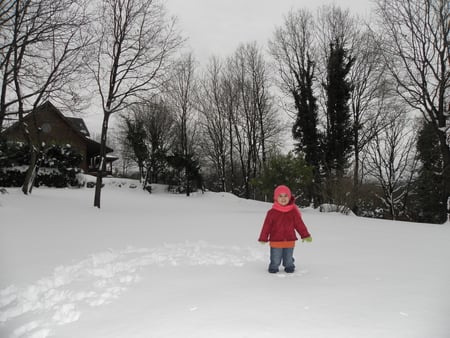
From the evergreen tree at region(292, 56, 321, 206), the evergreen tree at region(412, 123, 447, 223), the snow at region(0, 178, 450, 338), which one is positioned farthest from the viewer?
the evergreen tree at region(412, 123, 447, 223)

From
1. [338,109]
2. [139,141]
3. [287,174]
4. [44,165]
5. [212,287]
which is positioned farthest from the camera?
[139,141]

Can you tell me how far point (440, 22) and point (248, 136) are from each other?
1848 cm

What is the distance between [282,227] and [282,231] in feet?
0.22

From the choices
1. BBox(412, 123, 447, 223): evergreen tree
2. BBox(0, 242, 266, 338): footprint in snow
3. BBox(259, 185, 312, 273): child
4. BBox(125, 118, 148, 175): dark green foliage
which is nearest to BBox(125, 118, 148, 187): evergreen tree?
BBox(125, 118, 148, 175): dark green foliage

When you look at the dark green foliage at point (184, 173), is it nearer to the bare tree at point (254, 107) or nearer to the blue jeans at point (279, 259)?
the bare tree at point (254, 107)

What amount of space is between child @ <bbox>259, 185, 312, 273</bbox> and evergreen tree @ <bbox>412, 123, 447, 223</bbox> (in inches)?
910

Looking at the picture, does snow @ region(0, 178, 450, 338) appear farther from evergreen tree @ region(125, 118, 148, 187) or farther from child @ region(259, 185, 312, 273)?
evergreen tree @ region(125, 118, 148, 187)

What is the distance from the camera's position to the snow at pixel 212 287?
10.1ft

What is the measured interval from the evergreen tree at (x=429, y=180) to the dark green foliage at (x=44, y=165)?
28.6 meters

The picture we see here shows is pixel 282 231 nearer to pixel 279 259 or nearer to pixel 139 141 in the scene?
pixel 279 259

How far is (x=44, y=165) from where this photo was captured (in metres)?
24.4

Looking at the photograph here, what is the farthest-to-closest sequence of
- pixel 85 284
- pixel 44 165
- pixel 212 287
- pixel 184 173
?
pixel 184 173, pixel 44 165, pixel 85 284, pixel 212 287

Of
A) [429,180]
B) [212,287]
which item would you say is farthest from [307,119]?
[212,287]

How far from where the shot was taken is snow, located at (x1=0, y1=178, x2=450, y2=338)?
307 centimetres
